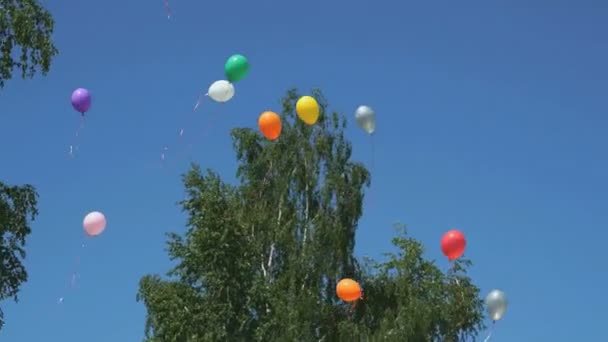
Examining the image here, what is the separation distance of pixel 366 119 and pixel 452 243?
3.58 meters

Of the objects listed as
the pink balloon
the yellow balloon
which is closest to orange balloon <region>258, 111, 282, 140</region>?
the yellow balloon

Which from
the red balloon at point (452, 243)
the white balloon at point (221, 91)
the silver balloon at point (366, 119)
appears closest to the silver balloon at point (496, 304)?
the red balloon at point (452, 243)

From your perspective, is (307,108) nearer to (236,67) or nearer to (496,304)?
(236,67)

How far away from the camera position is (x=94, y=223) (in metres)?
20.5

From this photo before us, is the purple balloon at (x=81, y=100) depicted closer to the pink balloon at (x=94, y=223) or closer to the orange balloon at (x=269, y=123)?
the pink balloon at (x=94, y=223)

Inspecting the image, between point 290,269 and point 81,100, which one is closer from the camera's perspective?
point 81,100

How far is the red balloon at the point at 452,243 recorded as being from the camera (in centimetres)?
2083

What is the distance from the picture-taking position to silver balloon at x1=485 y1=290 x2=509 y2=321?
850 inches

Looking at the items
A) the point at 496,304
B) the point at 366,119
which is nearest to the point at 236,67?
the point at 366,119

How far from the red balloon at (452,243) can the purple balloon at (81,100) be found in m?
7.19

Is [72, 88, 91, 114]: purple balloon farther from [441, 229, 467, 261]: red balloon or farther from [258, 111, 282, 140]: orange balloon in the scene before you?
[441, 229, 467, 261]: red balloon

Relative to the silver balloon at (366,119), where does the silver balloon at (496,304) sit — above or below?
below

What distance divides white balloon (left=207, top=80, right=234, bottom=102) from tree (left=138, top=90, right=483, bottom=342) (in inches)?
Result: 234

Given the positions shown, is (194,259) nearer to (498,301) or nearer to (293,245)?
(293,245)
